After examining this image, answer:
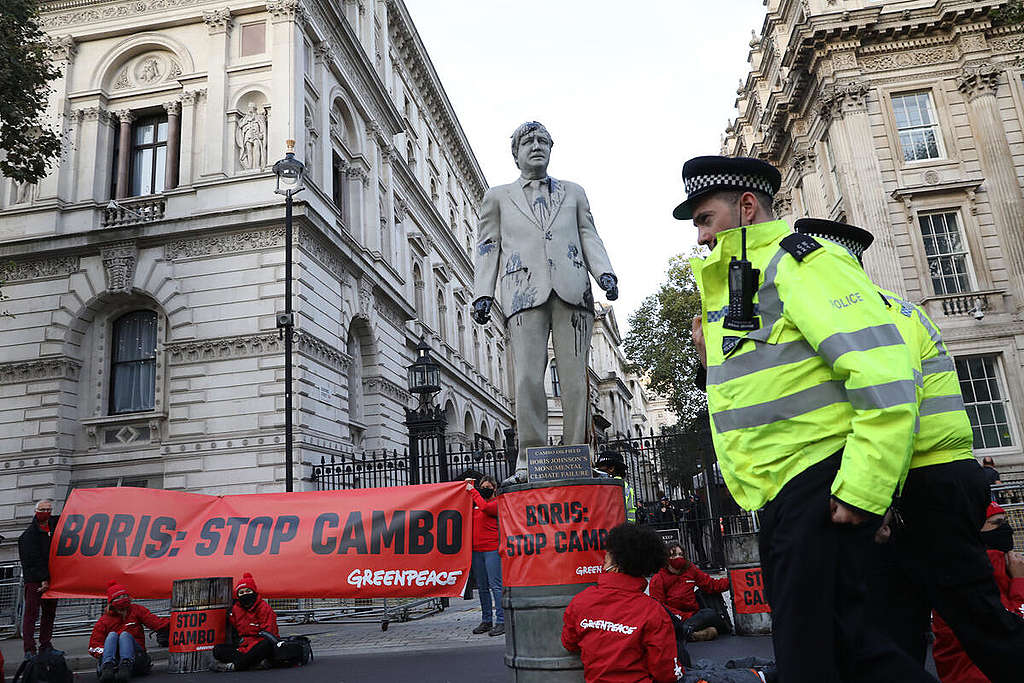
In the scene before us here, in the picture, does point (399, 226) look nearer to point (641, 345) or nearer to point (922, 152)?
point (641, 345)

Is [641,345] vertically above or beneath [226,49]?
beneath

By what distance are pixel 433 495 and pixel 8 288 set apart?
658 inches

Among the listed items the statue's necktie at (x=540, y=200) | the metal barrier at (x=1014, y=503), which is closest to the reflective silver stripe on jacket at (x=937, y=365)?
the statue's necktie at (x=540, y=200)

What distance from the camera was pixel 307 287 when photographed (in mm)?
19156

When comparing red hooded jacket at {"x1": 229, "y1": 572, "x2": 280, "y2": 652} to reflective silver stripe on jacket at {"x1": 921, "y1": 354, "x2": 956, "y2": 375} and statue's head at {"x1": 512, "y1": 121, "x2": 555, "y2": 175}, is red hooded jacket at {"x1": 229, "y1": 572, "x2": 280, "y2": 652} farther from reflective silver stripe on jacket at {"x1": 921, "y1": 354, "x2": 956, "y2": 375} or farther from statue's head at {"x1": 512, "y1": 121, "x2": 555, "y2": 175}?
reflective silver stripe on jacket at {"x1": 921, "y1": 354, "x2": 956, "y2": 375}

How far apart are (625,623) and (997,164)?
82.4 feet

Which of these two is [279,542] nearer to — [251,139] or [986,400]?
[251,139]

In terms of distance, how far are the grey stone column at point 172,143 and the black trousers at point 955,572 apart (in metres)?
21.6

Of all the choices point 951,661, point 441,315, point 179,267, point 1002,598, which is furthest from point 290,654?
point 441,315

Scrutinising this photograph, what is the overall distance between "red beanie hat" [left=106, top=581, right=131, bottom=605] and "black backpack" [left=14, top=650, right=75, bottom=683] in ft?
4.80

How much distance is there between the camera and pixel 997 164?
2338 centimetres

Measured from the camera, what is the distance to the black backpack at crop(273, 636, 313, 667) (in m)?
8.10

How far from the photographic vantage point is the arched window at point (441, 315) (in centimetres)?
3633

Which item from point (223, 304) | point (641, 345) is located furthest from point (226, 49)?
point (641, 345)
